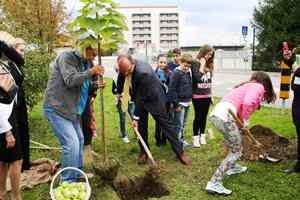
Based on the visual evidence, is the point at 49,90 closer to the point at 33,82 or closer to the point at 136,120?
the point at 136,120

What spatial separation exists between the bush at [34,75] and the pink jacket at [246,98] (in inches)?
198

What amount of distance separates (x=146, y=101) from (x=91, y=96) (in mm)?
934

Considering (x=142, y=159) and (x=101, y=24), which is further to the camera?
(x=142, y=159)

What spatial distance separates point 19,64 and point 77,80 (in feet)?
2.92

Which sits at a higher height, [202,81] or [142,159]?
[202,81]

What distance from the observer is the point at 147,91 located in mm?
6230

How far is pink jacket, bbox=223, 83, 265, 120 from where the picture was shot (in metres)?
4.69

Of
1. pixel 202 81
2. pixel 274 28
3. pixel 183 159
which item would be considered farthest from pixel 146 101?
pixel 274 28

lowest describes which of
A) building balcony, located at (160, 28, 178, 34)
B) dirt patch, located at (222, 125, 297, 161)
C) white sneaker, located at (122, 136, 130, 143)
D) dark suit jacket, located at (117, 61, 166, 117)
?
white sneaker, located at (122, 136, 130, 143)

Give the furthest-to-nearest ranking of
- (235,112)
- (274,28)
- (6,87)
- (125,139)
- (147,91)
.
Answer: (274,28) < (125,139) < (147,91) < (235,112) < (6,87)

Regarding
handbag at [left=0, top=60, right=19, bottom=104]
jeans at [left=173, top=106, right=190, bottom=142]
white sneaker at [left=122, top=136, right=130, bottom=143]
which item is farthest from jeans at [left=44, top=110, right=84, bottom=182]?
white sneaker at [left=122, top=136, right=130, bottom=143]

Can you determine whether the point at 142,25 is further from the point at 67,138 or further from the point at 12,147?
the point at 12,147

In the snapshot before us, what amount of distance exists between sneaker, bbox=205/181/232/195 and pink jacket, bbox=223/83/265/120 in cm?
87

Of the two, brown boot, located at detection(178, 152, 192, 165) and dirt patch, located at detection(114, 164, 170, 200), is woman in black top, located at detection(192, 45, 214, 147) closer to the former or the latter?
brown boot, located at detection(178, 152, 192, 165)
